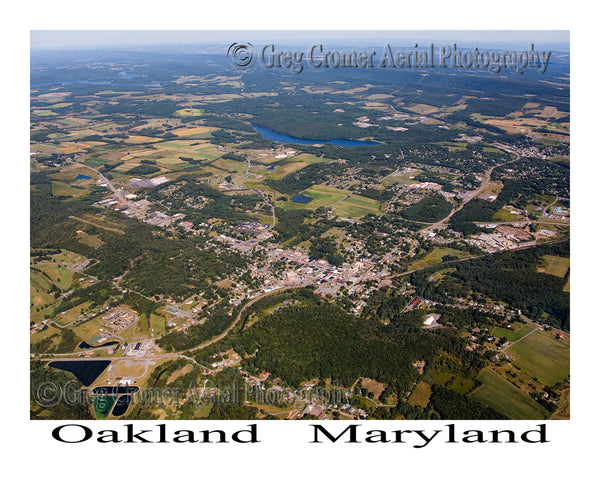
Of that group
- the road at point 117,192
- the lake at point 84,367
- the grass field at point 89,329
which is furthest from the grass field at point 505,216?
the lake at point 84,367

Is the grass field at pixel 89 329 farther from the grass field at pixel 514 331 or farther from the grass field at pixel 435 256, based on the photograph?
the grass field at pixel 514 331

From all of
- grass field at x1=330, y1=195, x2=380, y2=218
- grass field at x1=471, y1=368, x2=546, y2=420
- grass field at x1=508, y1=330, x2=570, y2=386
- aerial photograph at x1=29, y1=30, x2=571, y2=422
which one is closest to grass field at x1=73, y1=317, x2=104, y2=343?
aerial photograph at x1=29, y1=30, x2=571, y2=422

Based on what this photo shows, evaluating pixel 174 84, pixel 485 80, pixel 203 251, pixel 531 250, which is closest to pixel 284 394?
pixel 203 251

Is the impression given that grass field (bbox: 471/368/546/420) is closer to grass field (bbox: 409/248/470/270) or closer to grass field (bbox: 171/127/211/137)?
grass field (bbox: 409/248/470/270)

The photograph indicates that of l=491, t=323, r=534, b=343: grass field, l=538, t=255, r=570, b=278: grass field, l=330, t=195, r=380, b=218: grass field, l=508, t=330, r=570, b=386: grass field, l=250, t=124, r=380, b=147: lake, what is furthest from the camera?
l=250, t=124, r=380, b=147: lake
